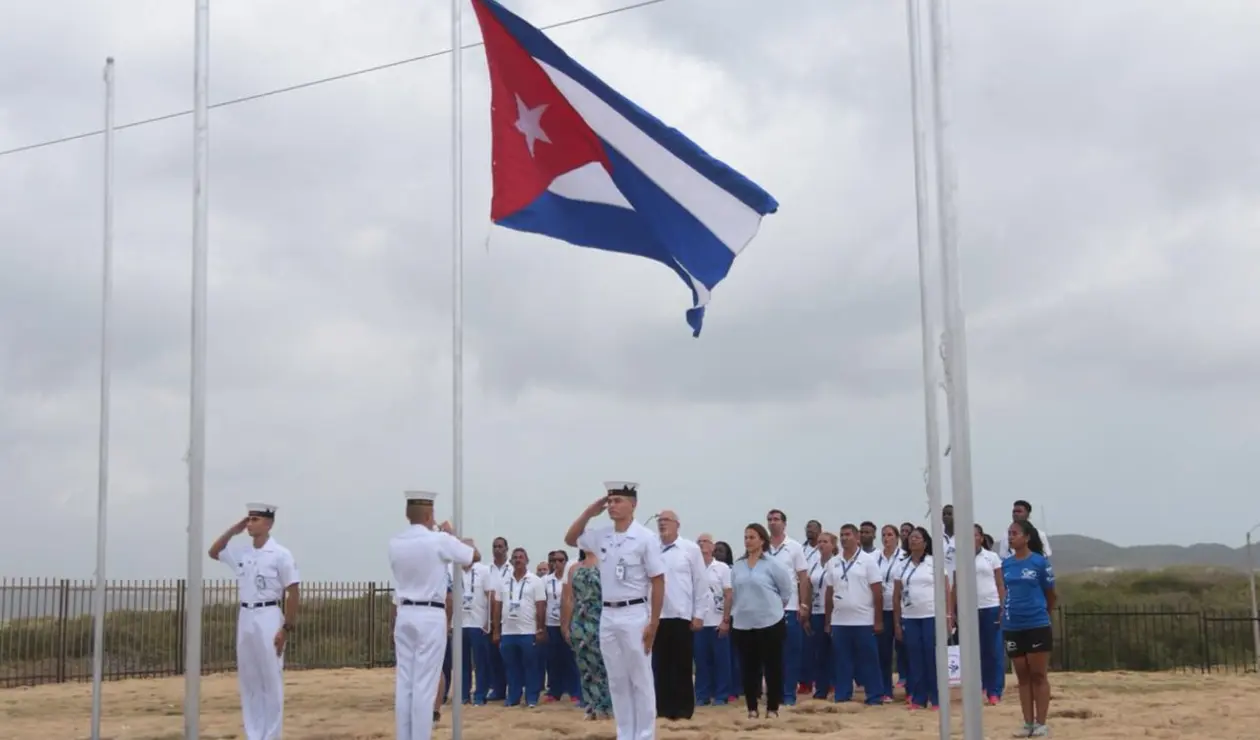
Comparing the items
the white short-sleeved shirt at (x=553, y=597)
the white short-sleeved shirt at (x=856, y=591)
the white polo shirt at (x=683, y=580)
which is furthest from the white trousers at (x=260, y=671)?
the white short-sleeved shirt at (x=856, y=591)

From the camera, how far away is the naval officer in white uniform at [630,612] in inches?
388

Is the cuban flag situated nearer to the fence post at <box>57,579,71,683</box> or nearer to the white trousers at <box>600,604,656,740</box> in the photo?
the white trousers at <box>600,604,656,740</box>

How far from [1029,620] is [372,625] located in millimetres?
18146

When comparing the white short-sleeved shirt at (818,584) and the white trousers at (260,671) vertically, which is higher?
the white short-sleeved shirt at (818,584)

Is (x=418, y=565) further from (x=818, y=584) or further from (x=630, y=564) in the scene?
(x=818, y=584)

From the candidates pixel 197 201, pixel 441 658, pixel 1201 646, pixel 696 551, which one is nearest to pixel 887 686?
pixel 696 551

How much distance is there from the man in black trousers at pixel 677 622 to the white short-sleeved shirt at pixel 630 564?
328 cm

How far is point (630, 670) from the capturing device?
32.4 ft

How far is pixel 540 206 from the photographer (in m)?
9.68

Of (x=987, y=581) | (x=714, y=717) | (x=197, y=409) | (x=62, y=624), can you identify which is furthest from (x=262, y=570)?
(x=62, y=624)

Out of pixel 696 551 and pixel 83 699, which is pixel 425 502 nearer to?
pixel 696 551

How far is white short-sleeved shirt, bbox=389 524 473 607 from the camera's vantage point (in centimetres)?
1035

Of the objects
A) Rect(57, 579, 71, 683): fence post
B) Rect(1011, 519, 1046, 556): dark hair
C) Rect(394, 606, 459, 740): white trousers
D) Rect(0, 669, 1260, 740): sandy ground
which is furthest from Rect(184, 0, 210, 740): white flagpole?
Rect(57, 579, 71, 683): fence post

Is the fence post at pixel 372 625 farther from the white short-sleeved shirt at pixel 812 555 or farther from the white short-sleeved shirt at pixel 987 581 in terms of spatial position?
the white short-sleeved shirt at pixel 987 581
